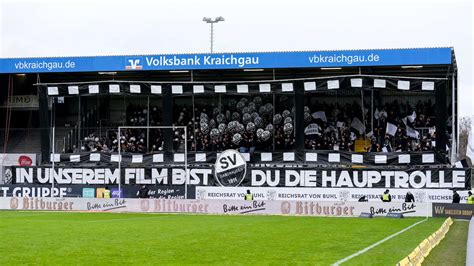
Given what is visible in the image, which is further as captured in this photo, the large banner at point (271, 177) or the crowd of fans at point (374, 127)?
the crowd of fans at point (374, 127)

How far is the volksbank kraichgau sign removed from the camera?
4628 centimetres

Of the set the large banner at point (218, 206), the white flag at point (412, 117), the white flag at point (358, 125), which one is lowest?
the large banner at point (218, 206)

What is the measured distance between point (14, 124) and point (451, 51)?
107 ft

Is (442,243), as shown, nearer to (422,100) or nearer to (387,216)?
(387,216)

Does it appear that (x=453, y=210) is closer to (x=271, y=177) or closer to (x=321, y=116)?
(x=271, y=177)

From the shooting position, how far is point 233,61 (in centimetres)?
5219

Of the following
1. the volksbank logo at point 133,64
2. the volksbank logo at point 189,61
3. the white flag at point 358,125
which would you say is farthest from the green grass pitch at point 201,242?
the volksbank logo at point 133,64

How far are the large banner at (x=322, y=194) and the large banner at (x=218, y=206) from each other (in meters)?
4.14

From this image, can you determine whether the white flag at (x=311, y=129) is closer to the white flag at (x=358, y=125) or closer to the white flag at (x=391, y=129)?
the white flag at (x=358, y=125)

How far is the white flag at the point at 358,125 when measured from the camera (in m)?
51.8

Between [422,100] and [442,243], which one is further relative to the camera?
[422,100]

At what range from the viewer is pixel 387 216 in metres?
39.3

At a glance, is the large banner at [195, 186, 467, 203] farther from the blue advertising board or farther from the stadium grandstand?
the blue advertising board

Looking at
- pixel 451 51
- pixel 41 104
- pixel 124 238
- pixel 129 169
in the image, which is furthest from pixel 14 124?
pixel 124 238
